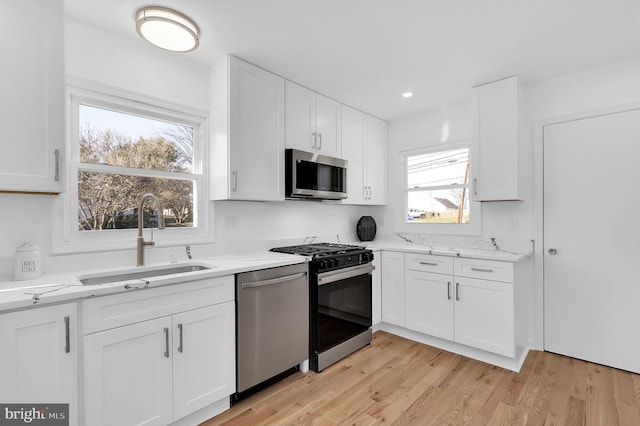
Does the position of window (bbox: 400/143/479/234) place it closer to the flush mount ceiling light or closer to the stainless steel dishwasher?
the stainless steel dishwasher

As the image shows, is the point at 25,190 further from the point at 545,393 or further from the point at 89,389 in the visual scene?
the point at 545,393

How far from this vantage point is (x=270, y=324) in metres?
2.21

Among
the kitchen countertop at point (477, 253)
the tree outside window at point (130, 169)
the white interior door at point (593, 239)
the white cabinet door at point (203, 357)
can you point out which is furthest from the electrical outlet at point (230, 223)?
the white interior door at point (593, 239)

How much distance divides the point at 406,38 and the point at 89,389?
9.00 feet

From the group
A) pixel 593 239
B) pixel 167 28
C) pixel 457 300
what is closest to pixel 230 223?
pixel 167 28

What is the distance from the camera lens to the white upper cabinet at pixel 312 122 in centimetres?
283

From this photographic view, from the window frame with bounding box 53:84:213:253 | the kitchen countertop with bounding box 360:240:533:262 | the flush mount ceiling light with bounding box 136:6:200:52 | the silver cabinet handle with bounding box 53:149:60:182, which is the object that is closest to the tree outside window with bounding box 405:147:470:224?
the kitchen countertop with bounding box 360:240:533:262

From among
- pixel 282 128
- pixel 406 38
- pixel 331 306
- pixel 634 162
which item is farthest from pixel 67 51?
pixel 634 162

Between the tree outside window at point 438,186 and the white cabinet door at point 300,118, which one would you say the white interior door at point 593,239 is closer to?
the tree outside window at point 438,186

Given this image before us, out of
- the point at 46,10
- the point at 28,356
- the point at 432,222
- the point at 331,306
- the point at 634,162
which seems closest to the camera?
the point at 28,356

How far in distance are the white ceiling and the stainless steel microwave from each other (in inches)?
27.6

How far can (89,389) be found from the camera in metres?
1.48

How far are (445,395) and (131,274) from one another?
232 cm

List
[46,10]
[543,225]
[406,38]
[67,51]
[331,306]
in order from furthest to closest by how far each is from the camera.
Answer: [543,225] → [331,306] → [406,38] → [67,51] → [46,10]
